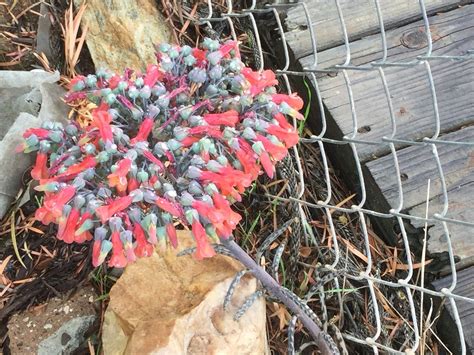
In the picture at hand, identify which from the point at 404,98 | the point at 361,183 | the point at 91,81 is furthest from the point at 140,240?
the point at 404,98

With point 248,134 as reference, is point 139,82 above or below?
above

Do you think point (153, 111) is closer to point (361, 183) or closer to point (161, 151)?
point (161, 151)

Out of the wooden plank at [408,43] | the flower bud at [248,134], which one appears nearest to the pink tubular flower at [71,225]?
the flower bud at [248,134]

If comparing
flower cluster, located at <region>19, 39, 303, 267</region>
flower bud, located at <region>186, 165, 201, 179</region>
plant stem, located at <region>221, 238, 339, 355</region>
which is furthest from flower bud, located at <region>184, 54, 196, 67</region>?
plant stem, located at <region>221, 238, 339, 355</region>

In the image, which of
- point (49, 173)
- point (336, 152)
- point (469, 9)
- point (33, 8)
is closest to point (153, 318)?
point (49, 173)

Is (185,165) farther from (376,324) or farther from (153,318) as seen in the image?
(376,324)

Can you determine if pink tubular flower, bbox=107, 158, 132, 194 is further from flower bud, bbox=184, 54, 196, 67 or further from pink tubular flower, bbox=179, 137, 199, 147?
flower bud, bbox=184, 54, 196, 67
